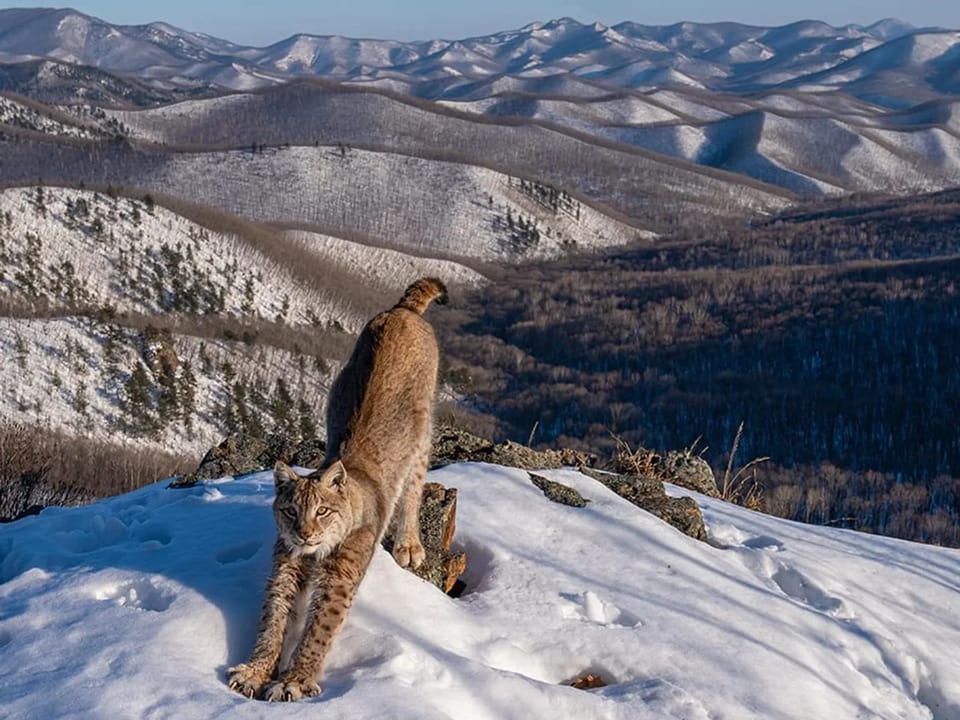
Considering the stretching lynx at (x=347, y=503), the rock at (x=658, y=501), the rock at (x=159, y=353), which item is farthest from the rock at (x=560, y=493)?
the rock at (x=159, y=353)

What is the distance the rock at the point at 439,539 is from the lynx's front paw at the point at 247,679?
6.18 feet

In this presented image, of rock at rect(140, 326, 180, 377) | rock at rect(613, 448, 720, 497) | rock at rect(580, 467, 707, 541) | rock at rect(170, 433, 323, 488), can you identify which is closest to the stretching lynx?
rock at rect(170, 433, 323, 488)

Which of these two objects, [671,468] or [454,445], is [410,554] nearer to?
[454,445]

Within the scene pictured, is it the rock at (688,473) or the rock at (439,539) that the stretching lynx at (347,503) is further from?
the rock at (688,473)

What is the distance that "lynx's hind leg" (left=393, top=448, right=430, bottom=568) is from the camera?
24.5 ft

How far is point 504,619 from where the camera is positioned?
6949 mm

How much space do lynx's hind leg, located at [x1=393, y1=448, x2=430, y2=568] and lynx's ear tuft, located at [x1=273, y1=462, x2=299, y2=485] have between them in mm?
1570

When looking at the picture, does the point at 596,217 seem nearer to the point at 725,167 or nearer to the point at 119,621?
the point at 725,167

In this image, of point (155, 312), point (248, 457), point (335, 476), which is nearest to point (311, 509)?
point (335, 476)

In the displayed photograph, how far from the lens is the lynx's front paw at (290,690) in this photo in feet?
17.9

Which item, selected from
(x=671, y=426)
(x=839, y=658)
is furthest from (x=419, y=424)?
(x=671, y=426)

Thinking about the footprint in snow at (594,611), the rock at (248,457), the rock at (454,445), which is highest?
the footprint in snow at (594,611)

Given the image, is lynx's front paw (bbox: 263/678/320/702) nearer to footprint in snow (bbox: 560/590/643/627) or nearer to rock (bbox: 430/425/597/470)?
footprint in snow (bbox: 560/590/643/627)

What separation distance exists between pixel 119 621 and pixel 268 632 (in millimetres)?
953
